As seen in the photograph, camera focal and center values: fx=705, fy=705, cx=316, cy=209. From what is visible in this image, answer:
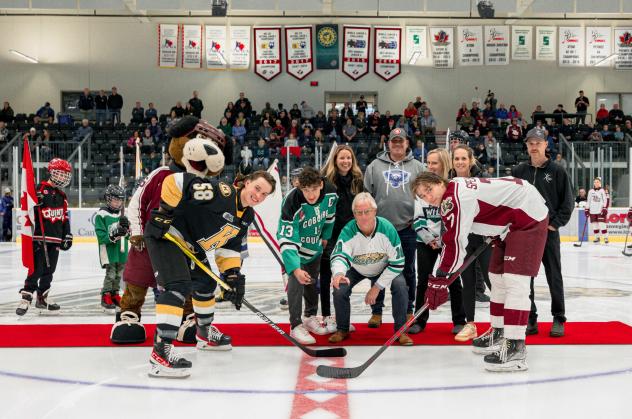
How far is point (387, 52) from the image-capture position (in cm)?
2038

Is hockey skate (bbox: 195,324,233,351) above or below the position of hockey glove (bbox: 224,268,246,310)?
below

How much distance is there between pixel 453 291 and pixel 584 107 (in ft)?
56.0

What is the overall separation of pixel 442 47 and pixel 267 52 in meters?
4.95

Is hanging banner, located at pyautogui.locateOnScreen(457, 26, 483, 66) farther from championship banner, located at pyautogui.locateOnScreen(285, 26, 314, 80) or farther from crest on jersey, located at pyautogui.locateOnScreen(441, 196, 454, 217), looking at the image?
crest on jersey, located at pyautogui.locateOnScreen(441, 196, 454, 217)

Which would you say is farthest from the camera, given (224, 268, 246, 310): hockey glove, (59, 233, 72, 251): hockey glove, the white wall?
the white wall

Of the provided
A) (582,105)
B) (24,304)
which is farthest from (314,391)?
(582,105)

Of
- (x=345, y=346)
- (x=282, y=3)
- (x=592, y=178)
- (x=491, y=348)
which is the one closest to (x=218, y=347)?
(x=345, y=346)

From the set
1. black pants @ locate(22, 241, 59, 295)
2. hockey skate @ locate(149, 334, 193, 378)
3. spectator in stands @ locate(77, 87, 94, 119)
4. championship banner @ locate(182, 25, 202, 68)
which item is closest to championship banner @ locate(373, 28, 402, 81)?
championship banner @ locate(182, 25, 202, 68)

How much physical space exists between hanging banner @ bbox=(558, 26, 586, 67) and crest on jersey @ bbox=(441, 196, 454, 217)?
17.8 metres

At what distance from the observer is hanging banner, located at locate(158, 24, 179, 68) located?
19.4 m

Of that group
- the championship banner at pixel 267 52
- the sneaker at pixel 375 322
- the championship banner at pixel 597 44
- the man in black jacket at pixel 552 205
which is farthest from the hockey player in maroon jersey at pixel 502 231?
the championship banner at pixel 597 44

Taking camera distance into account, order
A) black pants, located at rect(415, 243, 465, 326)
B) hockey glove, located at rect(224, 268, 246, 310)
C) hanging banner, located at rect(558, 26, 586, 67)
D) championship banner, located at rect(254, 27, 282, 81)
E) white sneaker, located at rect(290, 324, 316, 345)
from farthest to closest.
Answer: championship banner, located at rect(254, 27, 282, 81), hanging banner, located at rect(558, 26, 586, 67), black pants, located at rect(415, 243, 465, 326), white sneaker, located at rect(290, 324, 316, 345), hockey glove, located at rect(224, 268, 246, 310)

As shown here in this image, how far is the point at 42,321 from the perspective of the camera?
5.00 meters

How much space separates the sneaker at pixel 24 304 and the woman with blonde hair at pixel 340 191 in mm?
2226
